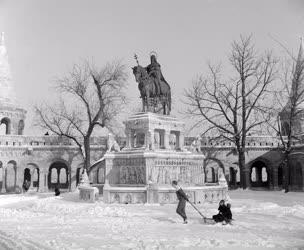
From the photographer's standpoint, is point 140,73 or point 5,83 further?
point 5,83

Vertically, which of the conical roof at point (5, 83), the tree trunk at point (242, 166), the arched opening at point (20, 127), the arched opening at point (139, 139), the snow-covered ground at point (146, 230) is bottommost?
the snow-covered ground at point (146, 230)

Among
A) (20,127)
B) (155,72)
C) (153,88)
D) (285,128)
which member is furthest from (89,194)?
(285,128)

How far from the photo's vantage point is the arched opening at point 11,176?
3231 cm

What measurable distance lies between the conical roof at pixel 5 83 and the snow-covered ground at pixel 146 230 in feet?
75.5

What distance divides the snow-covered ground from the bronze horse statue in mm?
6127

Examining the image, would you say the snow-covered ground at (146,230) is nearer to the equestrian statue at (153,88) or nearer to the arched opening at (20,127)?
the equestrian statue at (153,88)

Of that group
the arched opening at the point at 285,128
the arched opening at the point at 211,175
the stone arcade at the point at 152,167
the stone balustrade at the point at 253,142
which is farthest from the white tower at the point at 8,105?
the arched opening at the point at 285,128

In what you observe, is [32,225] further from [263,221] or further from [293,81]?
[293,81]

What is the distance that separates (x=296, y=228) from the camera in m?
9.46

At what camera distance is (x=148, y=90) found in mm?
18156

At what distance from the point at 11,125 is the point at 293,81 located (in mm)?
21935

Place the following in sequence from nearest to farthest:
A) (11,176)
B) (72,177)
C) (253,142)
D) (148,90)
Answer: (148,90), (253,142), (72,177), (11,176)

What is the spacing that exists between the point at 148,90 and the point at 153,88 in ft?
1.06

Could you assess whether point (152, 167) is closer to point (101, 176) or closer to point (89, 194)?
point (89, 194)
